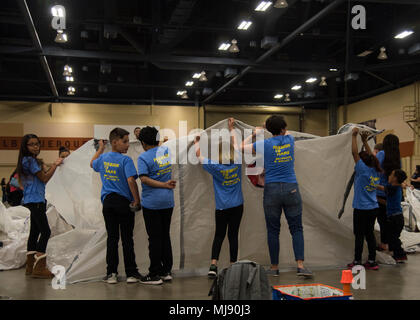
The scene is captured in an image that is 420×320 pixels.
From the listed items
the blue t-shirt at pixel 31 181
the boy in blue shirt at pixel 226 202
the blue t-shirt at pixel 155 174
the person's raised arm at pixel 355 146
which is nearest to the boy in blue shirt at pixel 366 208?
the person's raised arm at pixel 355 146

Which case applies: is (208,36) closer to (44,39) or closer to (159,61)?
(159,61)

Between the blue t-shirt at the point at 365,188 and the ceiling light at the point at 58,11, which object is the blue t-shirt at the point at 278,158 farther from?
the ceiling light at the point at 58,11

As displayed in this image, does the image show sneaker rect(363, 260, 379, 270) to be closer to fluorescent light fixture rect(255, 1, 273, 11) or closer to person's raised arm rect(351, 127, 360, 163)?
person's raised arm rect(351, 127, 360, 163)

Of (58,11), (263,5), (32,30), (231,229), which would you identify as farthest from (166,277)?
(32,30)

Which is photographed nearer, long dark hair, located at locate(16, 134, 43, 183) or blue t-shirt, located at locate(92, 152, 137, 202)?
blue t-shirt, located at locate(92, 152, 137, 202)

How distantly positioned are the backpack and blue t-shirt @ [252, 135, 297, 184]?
1300mm

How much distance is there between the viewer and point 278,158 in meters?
3.38

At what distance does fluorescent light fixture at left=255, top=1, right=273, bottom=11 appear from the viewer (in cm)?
723

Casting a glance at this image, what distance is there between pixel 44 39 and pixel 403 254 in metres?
8.23

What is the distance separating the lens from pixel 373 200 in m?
3.72

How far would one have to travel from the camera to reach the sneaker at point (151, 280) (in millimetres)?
3238

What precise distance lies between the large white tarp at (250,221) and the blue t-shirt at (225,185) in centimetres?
27

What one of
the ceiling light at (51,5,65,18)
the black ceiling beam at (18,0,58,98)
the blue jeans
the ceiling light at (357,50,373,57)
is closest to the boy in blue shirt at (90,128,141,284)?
the blue jeans

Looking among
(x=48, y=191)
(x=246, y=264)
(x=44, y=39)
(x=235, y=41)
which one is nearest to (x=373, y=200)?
(x=246, y=264)
